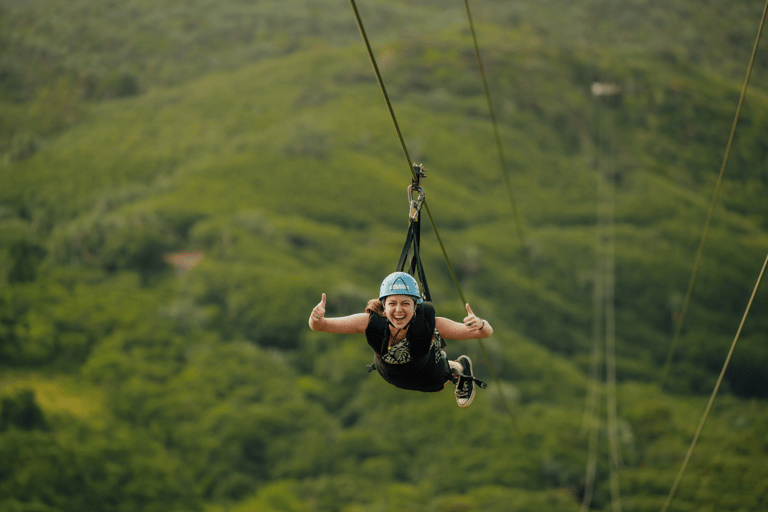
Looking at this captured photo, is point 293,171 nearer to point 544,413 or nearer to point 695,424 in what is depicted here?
point 544,413

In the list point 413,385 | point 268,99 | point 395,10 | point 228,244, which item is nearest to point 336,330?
point 413,385

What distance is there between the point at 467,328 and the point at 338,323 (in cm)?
117

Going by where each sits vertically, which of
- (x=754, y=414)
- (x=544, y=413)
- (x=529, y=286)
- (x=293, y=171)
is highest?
(x=293, y=171)

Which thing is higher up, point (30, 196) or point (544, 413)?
point (30, 196)

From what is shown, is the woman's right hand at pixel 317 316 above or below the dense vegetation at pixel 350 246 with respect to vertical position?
below

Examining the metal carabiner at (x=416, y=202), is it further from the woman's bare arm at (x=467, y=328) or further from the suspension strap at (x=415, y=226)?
the woman's bare arm at (x=467, y=328)

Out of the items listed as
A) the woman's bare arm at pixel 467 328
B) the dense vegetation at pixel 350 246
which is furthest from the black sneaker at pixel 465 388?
the dense vegetation at pixel 350 246

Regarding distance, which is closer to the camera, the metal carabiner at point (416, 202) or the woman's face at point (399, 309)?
the woman's face at point (399, 309)

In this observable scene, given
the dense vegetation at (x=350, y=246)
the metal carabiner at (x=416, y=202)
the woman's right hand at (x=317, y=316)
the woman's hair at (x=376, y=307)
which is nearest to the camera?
the woman's right hand at (x=317, y=316)

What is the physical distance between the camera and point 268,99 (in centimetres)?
10425

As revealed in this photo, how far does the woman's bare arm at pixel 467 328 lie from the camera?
6.72 metres

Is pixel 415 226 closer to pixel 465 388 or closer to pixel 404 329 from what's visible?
pixel 404 329

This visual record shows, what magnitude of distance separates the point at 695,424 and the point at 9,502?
57.7 m

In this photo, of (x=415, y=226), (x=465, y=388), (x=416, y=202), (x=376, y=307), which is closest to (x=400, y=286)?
(x=376, y=307)
